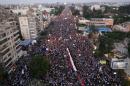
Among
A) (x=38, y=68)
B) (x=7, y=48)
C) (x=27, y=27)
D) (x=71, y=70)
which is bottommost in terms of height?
(x=71, y=70)

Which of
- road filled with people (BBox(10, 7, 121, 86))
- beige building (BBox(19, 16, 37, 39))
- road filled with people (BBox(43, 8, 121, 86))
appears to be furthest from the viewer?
beige building (BBox(19, 16, 37, 39))

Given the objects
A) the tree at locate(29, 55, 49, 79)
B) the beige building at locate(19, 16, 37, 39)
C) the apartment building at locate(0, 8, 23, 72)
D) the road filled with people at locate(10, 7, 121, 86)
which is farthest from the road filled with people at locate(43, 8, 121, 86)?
the beige building at locate(19, 16, 37, 39)

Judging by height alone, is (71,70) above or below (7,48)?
below

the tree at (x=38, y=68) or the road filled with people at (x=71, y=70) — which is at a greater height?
the tree at (x=38, y=68)

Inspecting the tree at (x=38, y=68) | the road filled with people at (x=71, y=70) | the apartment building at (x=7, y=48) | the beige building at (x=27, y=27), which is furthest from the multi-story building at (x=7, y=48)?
the beige building at (x=27, y=27)

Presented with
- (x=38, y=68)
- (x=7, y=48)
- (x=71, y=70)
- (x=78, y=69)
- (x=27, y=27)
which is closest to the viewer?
(x=38, y=68)

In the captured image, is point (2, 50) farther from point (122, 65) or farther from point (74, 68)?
point (122, 65)

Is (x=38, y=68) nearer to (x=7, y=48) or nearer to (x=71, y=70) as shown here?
(x=71, y=70)

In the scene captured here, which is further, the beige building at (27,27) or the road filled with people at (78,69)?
the beige building at (27,27)

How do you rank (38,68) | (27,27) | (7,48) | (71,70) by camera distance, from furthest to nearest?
1. (27,27)
2. (7,48)
3. (71,70)
4. (38,68)

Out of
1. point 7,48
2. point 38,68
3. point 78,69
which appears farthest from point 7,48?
point 78,69

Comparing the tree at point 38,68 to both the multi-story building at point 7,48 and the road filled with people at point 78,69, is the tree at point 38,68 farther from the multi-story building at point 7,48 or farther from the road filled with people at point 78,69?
the multi-story building at point 7,48

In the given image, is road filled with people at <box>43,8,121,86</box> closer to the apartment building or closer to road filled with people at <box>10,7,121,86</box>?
road filled with people at <box>10,7,121,86</box>

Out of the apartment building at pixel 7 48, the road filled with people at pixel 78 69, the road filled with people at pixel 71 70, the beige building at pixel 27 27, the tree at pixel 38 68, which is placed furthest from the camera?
the beige building at pixel 27 27
